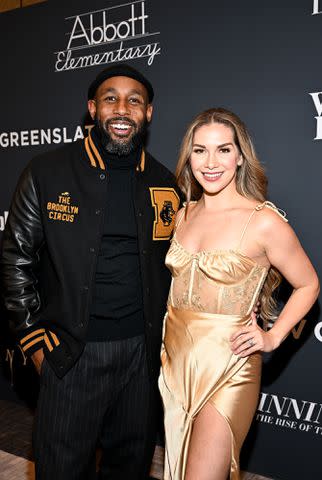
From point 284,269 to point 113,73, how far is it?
42.9 inches

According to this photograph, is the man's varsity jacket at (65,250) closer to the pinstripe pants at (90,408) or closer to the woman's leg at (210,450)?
the pinstripe pants at (90,408)

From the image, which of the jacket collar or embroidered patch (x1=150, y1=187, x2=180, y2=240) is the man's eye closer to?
the jacket collar

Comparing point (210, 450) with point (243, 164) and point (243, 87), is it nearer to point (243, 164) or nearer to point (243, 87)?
point (243, 164)

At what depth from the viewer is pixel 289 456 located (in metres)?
2.60

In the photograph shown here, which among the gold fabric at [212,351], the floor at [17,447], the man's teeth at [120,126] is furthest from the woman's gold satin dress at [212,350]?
the floor at [17,447]

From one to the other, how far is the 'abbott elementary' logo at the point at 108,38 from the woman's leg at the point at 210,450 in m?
1.95

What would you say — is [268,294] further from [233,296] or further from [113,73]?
[113,73]

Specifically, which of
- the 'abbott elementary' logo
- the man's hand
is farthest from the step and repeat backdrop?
the man's hand

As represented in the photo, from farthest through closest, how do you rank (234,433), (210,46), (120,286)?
(210,46)
(120,286)
(234,433)

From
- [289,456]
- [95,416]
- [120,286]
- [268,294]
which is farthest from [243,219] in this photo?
[289,456]

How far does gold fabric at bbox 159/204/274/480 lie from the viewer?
1745mm

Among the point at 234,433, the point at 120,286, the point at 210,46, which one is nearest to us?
the point at 234,433

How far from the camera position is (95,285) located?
1.97 meters

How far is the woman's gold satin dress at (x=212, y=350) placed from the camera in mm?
1745
